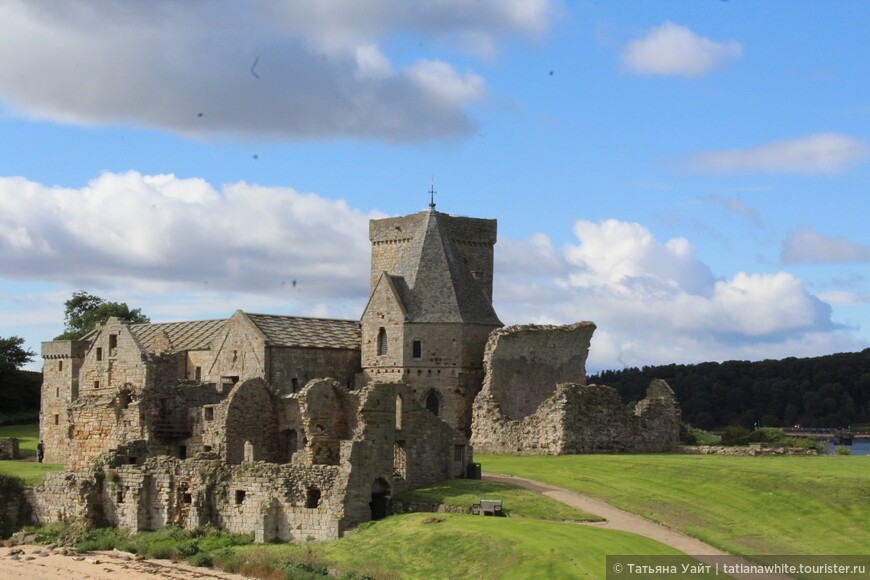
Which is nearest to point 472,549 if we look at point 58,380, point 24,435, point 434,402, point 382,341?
point 434,402

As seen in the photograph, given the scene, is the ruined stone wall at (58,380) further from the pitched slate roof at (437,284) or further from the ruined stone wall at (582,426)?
the ruined stone wall at (582,426)

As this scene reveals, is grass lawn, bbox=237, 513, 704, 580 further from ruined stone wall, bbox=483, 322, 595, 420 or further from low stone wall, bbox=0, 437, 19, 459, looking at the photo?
low stone wall, bbox=0, 437, 19, 459

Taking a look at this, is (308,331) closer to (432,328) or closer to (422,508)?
(432,328)

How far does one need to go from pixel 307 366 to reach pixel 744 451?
17421 mm

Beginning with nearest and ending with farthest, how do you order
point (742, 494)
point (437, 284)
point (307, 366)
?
point (742, 494) → point (307, 366) → point (437, 284)

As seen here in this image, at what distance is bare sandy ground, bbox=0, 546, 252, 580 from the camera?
3172 centimetres

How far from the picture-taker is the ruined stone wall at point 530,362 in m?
49.9

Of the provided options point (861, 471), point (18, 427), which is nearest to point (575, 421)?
point (861, 471)

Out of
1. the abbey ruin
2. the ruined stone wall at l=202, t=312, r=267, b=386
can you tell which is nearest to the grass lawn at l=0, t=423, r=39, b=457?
the abbey ruin

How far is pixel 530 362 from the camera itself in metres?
50.8

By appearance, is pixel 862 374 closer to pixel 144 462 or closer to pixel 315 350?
pixel 315 350

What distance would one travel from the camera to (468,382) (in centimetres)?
5097

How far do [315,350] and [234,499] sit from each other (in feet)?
53.8

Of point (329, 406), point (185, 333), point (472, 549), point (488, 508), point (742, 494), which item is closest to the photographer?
point (472, 549)
